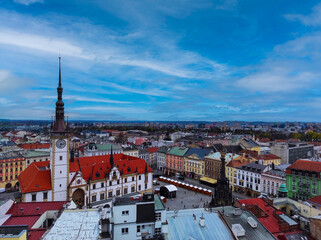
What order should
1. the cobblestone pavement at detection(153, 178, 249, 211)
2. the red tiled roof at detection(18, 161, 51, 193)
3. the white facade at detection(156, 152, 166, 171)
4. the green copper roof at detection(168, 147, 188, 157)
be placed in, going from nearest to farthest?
the red tiled roof at detection(18, 161, 51, 193)
the cobblestone pavement at detection(153, 178, 249, 211)
the green copper roof at detection(168, 147, 188, 157)
the white facade at detection(156, 152, 166, 171)

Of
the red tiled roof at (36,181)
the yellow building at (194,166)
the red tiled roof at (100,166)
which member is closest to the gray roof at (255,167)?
the yellow building at (194,166)

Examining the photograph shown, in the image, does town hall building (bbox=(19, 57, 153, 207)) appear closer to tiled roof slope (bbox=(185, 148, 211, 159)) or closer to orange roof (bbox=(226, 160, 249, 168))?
orange roof (bbox=(226, 160, 249, 168))

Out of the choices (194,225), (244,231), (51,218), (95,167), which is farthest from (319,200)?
(95,167)

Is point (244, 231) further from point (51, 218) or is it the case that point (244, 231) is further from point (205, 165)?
point (205, 165)

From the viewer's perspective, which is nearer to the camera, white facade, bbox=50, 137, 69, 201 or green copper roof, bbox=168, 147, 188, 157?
white facade, bbox=50, 137, 69, 201

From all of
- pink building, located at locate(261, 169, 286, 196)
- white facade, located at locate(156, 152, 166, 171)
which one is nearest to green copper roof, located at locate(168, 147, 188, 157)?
white facade, located at locate(156, 152, 166, 171)

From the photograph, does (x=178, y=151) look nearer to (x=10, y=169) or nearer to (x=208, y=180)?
(x=208, y=180)

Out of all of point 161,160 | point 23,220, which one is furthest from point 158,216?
point 161,160
